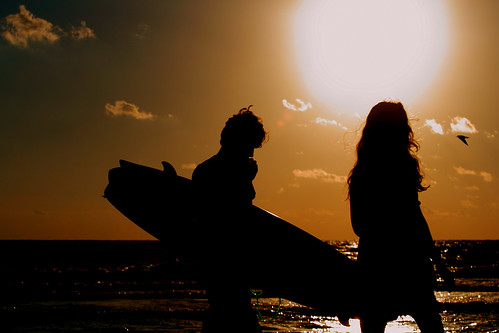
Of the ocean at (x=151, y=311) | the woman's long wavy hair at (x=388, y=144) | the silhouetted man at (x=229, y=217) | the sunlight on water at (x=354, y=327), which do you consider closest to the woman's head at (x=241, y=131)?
the silhouetted man at (x=229, y=217)

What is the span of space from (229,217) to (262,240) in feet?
3.61

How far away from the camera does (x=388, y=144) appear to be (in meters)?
3.27

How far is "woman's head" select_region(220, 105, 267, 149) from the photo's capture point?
352cm

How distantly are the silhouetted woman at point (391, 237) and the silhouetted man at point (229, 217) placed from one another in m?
0.87

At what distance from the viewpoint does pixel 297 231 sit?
5035mm

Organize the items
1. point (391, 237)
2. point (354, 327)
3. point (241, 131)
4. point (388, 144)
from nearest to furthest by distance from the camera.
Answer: point (391, 237) → point (388, 144) → point (241, 131) → point (354, 327)

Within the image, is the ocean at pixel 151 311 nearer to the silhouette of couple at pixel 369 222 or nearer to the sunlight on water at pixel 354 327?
the sunlight on water at pixel 354 327

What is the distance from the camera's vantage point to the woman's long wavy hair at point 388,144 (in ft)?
10.6

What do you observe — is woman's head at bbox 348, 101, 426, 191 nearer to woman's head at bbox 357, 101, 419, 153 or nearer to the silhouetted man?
woman's head at bbox 357, 101, 419, 153

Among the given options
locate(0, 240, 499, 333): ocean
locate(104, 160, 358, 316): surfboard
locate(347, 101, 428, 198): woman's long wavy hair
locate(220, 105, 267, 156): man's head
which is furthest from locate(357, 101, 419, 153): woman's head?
locate(0, 240, 499, 333): ocean

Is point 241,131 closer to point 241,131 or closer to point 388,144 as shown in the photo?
point 241,131

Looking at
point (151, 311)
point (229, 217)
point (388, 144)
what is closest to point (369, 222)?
point (388, 144)

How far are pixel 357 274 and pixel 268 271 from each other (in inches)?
57.1

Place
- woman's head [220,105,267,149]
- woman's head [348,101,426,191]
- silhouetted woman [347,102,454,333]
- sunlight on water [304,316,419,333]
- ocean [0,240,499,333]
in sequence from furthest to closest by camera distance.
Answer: ocean [0,240,499,333] → sunlight on water [304,316,419,333] → woman's head [220,105,267,149] → woman's head [348,101,426,191] → silhouetted woman [347,102,454,333]
